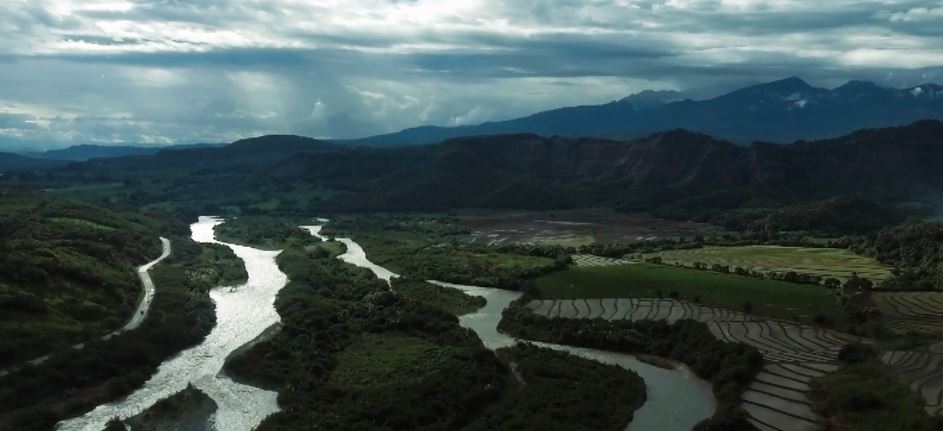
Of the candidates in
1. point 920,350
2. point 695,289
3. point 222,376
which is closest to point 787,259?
point 695,289

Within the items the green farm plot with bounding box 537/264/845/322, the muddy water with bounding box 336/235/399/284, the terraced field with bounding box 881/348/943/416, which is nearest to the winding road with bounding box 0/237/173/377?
the muddy water with bounding box 336/235/399/284

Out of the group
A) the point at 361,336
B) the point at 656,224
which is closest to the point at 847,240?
the point at 656,224

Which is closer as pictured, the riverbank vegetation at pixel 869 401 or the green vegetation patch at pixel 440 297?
the riverbank vegetation at pixel 869 401

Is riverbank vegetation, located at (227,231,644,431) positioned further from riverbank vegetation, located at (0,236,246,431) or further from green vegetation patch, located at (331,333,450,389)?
riverbank vegetation, located at (0,236,246,431)

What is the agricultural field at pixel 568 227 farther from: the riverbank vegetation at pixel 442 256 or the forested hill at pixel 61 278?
the forested hill at pixel 61 278

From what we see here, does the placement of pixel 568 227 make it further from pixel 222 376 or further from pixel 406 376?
pixel 222 376

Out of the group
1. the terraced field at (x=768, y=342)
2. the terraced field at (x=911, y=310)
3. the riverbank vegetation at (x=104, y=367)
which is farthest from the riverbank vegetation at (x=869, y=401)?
the riverbank vegetation at (x=104, y=367)
